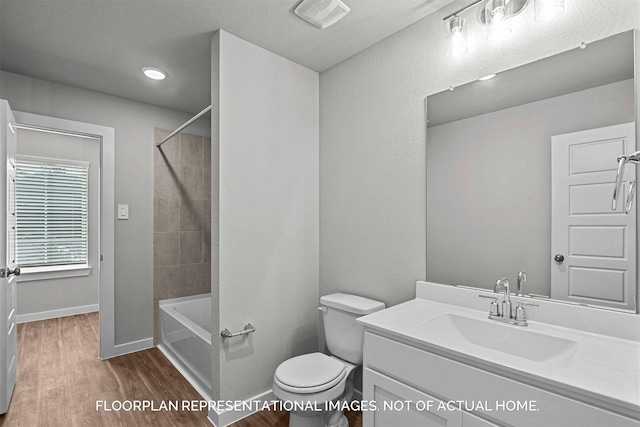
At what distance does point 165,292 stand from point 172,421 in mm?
1414

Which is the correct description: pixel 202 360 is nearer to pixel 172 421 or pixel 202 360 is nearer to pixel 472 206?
pixel 172 421

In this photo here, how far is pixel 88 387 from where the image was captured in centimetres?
229

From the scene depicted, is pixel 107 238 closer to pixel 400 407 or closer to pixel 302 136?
pixel 302 136

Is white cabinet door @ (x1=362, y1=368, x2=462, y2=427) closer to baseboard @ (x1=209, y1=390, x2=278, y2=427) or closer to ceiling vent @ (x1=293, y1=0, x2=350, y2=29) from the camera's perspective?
baseboard @ (x1=209, y1=390, x2=278, y2=427)

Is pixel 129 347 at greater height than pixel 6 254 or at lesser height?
lesser

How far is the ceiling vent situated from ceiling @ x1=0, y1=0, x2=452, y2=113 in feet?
0.16

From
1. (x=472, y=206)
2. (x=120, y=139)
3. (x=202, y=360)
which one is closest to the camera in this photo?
(x=472, y=206)

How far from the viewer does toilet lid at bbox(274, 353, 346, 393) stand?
1.61 meters

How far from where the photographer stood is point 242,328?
2.01 meters

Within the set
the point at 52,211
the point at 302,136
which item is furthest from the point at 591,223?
the point at 52,211

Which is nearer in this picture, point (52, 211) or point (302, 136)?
point (302, 136)

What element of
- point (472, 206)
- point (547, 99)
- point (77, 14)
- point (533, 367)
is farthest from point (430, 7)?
point (77, 14)

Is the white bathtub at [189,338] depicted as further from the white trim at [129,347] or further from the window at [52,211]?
the window at [52,211]

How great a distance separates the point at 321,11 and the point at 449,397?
1871 mm
